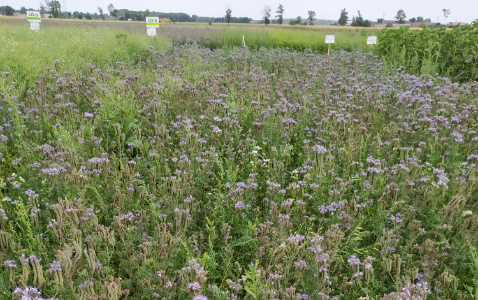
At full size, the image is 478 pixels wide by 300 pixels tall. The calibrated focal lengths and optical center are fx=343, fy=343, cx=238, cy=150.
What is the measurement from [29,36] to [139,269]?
1153 centimetres

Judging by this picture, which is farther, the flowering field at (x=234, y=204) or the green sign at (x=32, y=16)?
the green sign at (x=32, y=16)

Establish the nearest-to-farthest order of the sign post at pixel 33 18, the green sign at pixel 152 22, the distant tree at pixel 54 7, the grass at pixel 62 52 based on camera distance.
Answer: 1. the grass at pixel 62 52
2. the green sign at pixel 152 22
3. the sign post at pixel 33 18
4. the distant tree at pixel 54 7

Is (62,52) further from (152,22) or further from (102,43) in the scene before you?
(152,22)

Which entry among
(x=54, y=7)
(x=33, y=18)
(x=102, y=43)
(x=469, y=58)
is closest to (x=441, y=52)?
(x=469, y=58)

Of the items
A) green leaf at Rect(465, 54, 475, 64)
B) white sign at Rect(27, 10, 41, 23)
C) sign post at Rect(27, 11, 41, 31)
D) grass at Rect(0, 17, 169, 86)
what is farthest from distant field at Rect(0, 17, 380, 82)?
green leaf at Rect(465, 54, 475, 64)

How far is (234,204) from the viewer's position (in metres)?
3.06

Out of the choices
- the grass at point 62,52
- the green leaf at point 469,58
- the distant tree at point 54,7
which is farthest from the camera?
the distant tree at point 54,7

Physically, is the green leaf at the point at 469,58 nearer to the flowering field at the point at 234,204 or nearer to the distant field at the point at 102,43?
the flowering field at the point at 234,204

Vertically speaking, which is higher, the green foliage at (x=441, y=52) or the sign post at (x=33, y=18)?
the sign post at (x=33, y=18)

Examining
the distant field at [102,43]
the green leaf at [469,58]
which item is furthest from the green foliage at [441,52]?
the distant field at [102,43]

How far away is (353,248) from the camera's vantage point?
2.69m

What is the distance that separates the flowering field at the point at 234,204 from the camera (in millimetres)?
2301

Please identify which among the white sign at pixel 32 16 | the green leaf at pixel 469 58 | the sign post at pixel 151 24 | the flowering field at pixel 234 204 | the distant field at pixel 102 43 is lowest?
the flowering field at pixel 234 204

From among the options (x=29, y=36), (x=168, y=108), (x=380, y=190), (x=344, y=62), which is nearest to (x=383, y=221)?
(x=380, y=190)
